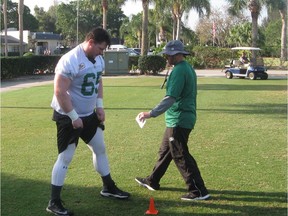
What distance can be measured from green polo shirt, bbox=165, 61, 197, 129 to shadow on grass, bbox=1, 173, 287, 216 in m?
0.88

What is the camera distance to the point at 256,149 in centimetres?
727

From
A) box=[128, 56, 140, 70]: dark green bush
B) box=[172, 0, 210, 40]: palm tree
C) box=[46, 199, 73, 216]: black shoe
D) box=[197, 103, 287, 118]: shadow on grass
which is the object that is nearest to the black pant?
box=[46, 199, 73, 216]: black shoe

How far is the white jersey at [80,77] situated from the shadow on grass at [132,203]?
1.02m

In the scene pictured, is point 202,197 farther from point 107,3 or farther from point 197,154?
point 107,3

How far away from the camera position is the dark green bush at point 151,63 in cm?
2888

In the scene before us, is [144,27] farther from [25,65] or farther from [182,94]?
[182,94]

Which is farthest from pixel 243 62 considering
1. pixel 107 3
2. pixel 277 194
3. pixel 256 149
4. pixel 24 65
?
pixel 277 194

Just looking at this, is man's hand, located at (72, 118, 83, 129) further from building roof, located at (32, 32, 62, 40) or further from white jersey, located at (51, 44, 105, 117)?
building roof, located at (32, 32, 62, 40)

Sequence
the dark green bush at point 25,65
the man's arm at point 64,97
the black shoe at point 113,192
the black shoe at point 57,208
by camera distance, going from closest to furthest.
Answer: the man's arm at point 64,97
the black shoe at point 57,208
the black shoe at point 113,192
the dark green bush at point 25,65

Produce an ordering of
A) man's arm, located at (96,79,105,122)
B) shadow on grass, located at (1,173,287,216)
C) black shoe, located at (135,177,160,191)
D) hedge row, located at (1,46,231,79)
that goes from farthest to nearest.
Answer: hedge row, located at (1,46,231,79) → black shoe, located at (135,177,160,191) → man's arm, located at (96,79,105,122) → shadow on grass, located at (1,173,287,216)

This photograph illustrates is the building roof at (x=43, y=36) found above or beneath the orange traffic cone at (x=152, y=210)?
above

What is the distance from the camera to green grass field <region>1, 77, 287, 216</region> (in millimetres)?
4668

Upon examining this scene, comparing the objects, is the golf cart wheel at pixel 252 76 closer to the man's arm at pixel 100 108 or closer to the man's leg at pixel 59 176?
the man's arm at pixel 100 108

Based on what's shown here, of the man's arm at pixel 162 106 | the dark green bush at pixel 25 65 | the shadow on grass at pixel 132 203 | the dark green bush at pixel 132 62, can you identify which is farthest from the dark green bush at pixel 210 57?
the man's arm at pixel 162 106
